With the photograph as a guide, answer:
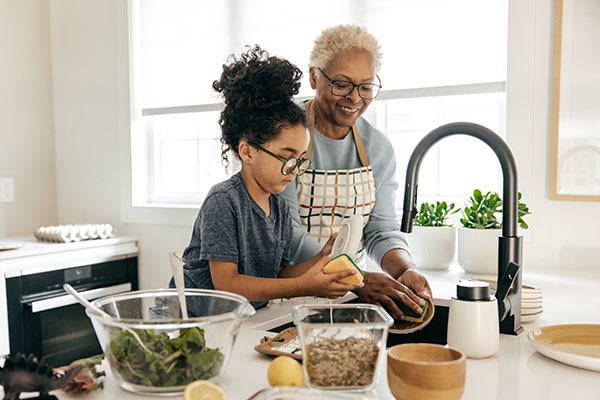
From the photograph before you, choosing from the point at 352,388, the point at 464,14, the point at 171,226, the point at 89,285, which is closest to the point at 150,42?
the point at 171,226

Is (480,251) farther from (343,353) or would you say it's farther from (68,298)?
(68,298)

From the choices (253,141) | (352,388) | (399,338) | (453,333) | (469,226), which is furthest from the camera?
(469,226)

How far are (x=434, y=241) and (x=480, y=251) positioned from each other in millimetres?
172

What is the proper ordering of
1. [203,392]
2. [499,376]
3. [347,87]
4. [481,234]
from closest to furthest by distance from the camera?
1. [203,392]
2. [499,376]
3. [347,87]
4. [481,234]

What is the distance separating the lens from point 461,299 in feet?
→ 3.08

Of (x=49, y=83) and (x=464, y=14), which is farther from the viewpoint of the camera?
(x=49, y=83)

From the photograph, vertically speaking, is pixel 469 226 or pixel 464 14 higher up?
pixel 464 14

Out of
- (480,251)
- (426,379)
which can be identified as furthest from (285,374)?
(480,251)

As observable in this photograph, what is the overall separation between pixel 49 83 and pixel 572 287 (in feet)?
9.36

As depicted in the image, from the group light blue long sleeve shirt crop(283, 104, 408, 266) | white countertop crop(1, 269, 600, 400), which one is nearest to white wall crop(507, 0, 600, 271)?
light blue long sleeve shirt crop(283, 104, 408, 266)

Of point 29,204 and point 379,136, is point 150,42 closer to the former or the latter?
point 29,204

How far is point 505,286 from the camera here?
40.5 inches

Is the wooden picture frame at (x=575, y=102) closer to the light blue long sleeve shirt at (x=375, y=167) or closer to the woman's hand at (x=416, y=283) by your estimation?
the light blue long sleeve shirt at (x=375, y=167)

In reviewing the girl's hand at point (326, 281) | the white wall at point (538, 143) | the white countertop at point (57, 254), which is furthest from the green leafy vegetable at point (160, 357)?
the white countertop at point (57, 254)
